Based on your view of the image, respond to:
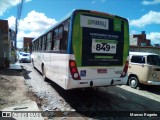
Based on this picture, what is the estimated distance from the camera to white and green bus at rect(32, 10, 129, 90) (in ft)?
23.4

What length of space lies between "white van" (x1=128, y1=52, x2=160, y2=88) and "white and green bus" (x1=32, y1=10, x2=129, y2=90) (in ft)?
10.2

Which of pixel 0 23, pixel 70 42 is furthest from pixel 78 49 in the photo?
pixel 0 23

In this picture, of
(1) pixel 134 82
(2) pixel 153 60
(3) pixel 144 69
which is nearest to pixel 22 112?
(3) pixel 144 69

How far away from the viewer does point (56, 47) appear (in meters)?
8.97

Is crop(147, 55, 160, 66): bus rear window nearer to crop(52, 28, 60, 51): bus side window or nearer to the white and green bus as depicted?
the white and green bus

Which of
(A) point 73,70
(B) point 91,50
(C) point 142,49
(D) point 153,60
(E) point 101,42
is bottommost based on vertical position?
(A) point 73,70

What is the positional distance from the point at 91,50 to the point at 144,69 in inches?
190

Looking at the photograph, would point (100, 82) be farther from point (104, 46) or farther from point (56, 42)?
point (56, 42)

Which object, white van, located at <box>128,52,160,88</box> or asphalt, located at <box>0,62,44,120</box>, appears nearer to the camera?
asphalt, located at <box>0,62,44,120</box>

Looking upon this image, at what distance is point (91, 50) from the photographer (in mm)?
7422

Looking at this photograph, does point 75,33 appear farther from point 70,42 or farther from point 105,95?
point 105,95

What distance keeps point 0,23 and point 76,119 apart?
20.0 metres

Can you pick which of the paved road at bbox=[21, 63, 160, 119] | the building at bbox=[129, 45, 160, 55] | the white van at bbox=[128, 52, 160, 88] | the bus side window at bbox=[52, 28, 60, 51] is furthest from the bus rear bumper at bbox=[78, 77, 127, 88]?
the building at bbox=[129, 45, 160, 55]

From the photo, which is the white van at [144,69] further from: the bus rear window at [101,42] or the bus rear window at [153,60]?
the bus rear window at [101,42]
